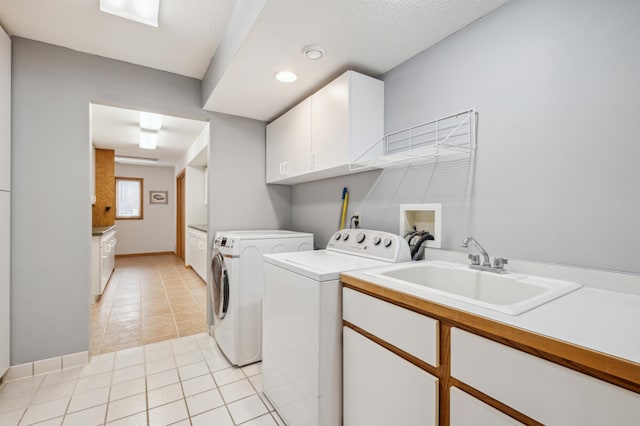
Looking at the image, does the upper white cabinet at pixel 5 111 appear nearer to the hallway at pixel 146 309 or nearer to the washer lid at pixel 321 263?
the hallway at pixel 146 309

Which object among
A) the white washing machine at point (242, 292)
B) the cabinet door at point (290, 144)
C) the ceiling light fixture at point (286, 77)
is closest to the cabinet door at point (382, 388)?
the white washing machine at point (242, 292)

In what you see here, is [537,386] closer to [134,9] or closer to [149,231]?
[134,9]

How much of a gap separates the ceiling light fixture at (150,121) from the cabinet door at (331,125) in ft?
7.36

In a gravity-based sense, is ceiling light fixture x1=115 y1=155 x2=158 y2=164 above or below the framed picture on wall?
above

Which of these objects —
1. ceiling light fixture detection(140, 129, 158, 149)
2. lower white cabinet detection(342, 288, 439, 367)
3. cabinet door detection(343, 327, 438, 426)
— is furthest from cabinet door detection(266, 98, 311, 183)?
ceiling light fixture detection(140, 129, 158, 149)

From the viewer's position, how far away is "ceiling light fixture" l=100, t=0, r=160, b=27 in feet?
5.44

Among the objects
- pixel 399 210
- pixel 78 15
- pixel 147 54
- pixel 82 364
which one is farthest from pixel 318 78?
pixel 82 364

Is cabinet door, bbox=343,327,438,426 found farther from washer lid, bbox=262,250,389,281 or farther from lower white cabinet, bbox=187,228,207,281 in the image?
lower white cabinet, bbox=187,228,207,281

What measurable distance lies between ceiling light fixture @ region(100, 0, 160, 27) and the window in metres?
6.36

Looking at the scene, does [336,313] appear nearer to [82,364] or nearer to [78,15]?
[82,364]

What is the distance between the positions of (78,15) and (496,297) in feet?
9.04

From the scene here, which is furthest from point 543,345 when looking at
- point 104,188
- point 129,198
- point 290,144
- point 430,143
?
point 129,198

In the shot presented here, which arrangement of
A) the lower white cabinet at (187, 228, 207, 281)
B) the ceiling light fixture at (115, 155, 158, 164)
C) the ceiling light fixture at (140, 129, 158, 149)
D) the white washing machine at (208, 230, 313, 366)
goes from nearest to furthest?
the white washing machine at (208, 230, 313, 366)
the ceiling light fixture at (140, 129, 158, 149)
the lower white cabinet at (187, 228, 207, 281)
the ceiling light fixture at (115, 155, 158, 164)

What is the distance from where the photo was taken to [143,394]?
1.80m
